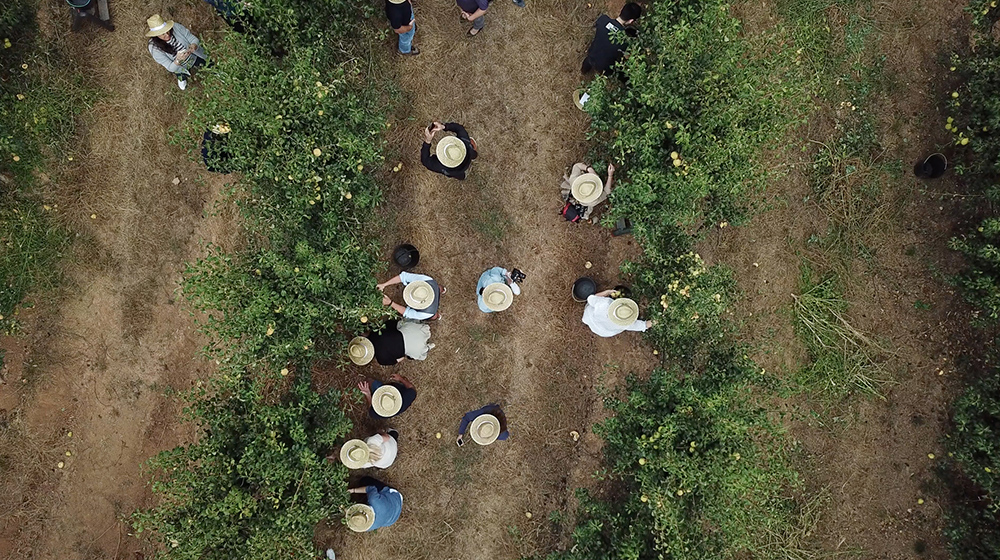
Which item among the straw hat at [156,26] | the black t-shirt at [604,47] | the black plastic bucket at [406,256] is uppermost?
the black t-shirt at [604,47]

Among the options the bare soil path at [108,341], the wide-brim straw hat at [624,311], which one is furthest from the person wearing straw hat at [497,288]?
the bare soil path at [108,341]

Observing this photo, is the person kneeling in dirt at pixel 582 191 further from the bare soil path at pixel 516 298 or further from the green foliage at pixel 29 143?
the green foliage at pixel 29 143

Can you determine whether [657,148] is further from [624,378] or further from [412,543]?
[412,543]

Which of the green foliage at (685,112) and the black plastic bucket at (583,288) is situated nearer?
the green foliage at (685,112)

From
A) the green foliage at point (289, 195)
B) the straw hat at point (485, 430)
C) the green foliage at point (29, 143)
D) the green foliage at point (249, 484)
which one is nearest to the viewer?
the green foliage at point (289, 195)

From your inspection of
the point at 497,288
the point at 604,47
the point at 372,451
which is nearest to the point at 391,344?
the point at 372,451

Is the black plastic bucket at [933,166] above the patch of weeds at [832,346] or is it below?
above

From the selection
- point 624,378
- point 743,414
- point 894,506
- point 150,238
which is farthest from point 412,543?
point 894,506
